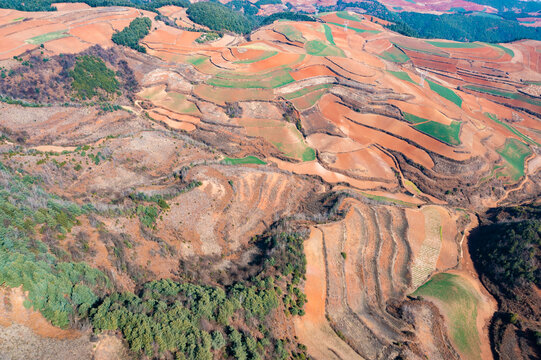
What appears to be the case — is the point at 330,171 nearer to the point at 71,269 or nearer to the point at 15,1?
the point at 71,269

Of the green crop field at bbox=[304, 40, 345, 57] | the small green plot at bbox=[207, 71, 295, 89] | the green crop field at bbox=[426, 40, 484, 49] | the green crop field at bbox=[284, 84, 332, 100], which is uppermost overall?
the green crop field at bbox=[304, 40, 345, 57]

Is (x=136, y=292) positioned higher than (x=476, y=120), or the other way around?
(x=136, y=292)

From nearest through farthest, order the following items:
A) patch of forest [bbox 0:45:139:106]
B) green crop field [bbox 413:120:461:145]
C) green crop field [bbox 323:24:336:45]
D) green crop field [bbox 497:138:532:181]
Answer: green crop field [bbox 497:138:532:181] → green crop field [bbox 413:120:461:145] → patch of forest [bbox 0:45:139:106] → green crop field [bbox 323:24:336:45]

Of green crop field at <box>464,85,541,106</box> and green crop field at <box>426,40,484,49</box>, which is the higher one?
green crop field at <box>426,40,484,49</box>

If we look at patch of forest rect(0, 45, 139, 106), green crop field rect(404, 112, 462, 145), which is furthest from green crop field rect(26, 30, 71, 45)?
green crop field rect(404, 112, 462, 145)

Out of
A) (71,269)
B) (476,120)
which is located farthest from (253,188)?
(476,120)

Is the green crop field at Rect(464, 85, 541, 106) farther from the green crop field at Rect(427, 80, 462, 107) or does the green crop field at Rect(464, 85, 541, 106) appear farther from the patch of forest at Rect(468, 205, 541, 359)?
the patch of forest at Rect(468, 205, 541, 359)

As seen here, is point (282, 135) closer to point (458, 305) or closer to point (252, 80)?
point (252, 80)

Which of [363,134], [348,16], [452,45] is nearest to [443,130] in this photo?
[363,134]
